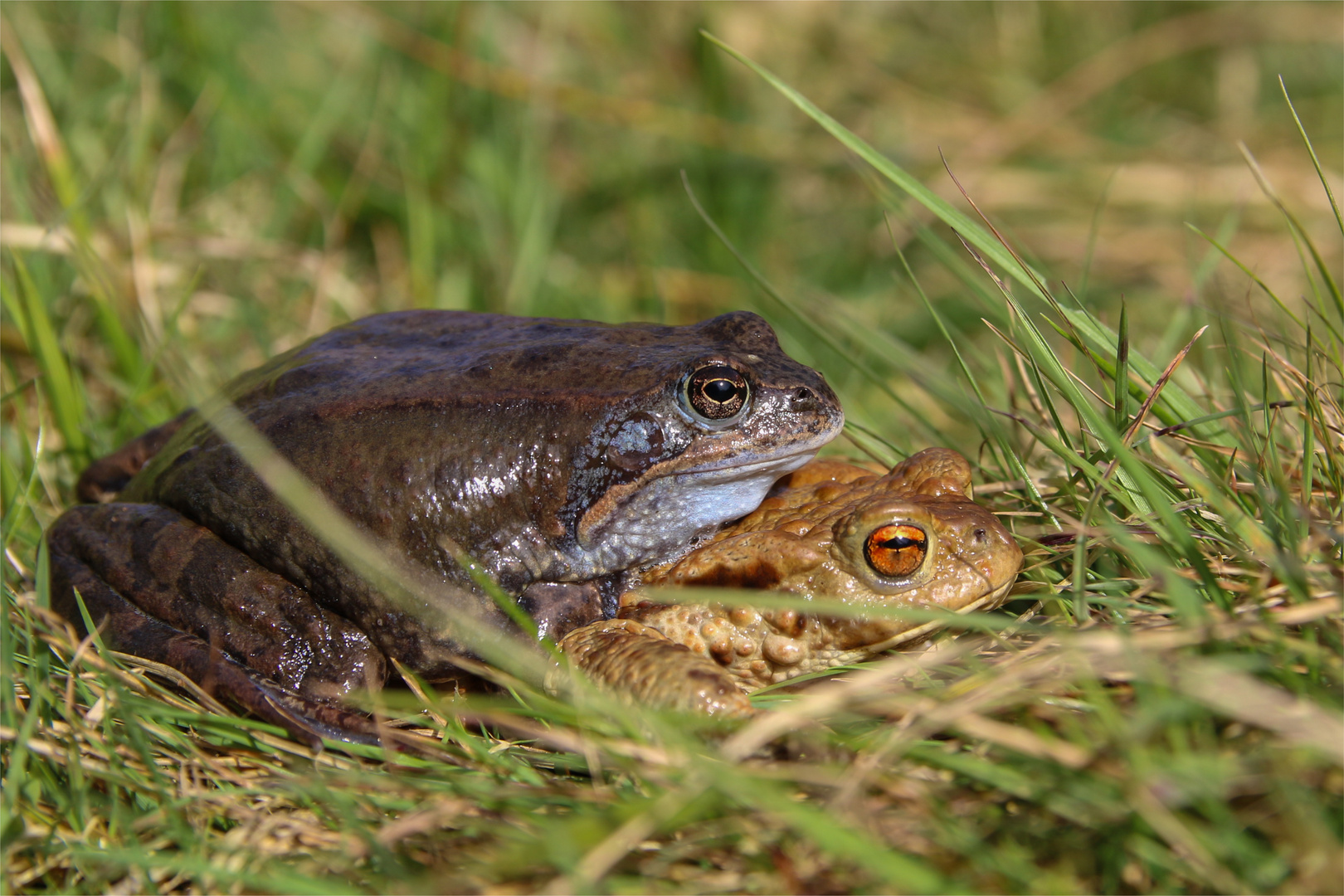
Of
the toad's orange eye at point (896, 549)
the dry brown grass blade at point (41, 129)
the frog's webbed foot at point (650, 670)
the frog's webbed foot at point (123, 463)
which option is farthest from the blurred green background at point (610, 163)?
the frog's webbed foot at point (650, 670)

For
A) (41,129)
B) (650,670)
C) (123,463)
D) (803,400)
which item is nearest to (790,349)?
(803,400)

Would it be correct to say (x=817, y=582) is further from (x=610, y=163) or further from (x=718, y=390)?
(x=610, y=163)

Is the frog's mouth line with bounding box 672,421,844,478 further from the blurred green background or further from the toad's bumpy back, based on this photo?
the blurred green background

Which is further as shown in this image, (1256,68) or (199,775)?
(1256,68)

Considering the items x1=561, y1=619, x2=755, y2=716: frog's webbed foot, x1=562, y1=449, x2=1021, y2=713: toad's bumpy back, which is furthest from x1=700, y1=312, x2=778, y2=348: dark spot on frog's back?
x1=561, y1=619, x2=755, y2=716: frog's webbed foot

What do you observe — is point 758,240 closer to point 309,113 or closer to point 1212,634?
point 309,113

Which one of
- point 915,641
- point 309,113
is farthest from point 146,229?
point 915,641

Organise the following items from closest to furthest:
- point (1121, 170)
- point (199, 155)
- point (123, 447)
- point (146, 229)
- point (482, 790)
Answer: point (482, 790) < point (123, 447) < point (146, 229) < point (199, 155) < point (1121, 170)
